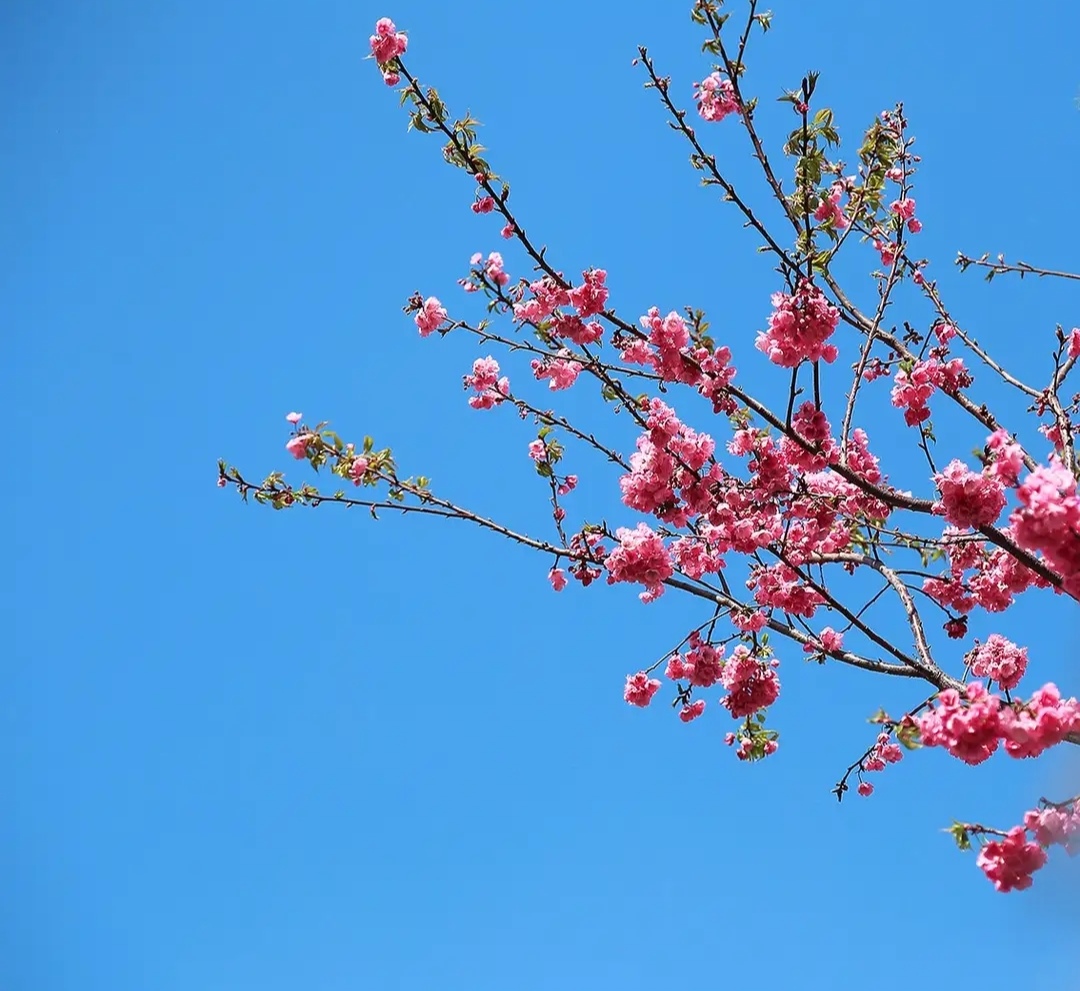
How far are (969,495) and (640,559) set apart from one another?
6.75ft

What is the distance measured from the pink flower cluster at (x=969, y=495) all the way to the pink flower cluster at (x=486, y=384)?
11.4ft

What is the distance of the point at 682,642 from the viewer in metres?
5.85

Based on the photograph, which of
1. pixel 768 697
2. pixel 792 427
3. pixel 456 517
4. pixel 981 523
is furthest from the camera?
pixel 456 517

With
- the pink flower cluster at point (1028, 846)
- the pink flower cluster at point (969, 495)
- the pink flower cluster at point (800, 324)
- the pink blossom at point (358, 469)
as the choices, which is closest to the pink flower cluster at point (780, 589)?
the pink flower cluster at point (800, 324)

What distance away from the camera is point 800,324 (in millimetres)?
4711

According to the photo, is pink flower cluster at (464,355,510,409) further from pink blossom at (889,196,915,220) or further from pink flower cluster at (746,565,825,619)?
pink blossom at (889,196,915,220)

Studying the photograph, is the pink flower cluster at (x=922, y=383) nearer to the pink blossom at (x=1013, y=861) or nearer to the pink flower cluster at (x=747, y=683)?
the pink flower cluster at (x=747, y=683)

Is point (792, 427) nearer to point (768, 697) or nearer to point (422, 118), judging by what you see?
point (768, 697)

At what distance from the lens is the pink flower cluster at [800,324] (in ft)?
15.4

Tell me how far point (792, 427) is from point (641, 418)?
3.46 ft

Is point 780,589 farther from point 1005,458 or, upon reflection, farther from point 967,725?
point 967,725

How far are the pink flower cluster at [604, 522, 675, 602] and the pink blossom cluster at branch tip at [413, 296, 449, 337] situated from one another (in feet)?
6.82

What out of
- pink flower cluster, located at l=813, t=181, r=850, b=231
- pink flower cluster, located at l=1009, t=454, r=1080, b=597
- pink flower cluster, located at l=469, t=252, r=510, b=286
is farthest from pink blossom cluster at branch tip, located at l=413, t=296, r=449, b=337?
pink flower cluster, located at l=1009, t=454, r=1080, b=597

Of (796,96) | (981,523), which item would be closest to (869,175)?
(796,96)
